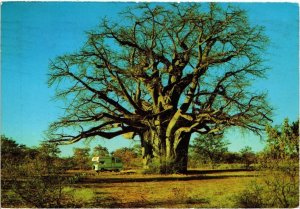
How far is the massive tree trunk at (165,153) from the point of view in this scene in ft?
53.0

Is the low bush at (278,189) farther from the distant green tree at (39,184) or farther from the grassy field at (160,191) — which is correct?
the distant green tree at (39,184)

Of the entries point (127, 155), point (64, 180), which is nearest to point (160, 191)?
point (64, 180)

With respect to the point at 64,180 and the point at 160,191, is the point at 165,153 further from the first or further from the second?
the point at 64,180

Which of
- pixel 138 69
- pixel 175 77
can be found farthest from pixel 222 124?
pixel 138 69

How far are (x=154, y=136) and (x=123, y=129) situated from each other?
121 centimetres

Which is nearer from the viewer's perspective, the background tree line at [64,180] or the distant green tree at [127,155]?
the background tree line at [64,180]

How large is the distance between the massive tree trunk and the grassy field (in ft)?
3.03

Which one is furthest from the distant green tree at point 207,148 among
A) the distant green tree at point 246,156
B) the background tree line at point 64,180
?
the background tree line at point 64,180

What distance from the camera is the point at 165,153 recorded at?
16.7 meters

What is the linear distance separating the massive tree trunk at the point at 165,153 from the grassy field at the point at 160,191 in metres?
0.92

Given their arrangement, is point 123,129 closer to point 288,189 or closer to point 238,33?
point 238,33

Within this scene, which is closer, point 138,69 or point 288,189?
point 288,189

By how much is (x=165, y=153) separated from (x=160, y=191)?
478 centimetres

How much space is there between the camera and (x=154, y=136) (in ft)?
55.9
